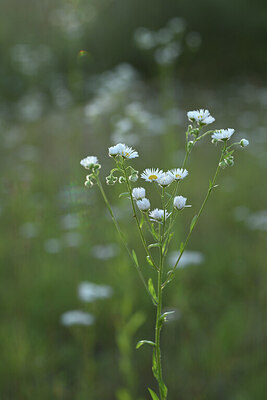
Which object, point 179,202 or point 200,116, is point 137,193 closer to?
point 179,202

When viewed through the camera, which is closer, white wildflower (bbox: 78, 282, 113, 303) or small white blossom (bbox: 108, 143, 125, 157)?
small white blossom (bbox: 108, 143, 125, 157)

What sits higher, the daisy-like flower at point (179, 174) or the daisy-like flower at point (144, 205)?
the daisy-like flower at point (179, 174)

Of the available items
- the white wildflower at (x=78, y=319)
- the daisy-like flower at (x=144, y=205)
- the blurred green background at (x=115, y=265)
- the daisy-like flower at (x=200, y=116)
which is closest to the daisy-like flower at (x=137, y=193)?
the daisy-like flower at (x=144, y=205)

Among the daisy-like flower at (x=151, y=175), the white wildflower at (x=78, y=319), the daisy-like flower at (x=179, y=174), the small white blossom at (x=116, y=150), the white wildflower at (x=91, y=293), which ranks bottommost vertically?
the daisy-like flower at (x=179, y=174)

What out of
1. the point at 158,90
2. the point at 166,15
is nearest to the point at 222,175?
the point at 158,90

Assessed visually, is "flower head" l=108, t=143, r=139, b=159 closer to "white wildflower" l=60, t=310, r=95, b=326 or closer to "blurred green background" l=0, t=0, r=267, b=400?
"blurred green background" l=0, t=0, r=267, b=400

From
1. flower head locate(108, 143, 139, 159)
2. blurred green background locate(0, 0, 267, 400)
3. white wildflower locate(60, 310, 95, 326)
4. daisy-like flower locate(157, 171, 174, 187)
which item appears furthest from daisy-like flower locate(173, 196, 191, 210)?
white wildflower locate(60, 310, 95, 326)

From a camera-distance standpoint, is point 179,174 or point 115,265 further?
point 115,265

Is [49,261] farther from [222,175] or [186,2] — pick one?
[186,2]

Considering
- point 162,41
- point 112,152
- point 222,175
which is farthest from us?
point 222,175

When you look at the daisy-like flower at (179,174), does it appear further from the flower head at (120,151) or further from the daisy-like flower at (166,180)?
the flower head at (120,151)

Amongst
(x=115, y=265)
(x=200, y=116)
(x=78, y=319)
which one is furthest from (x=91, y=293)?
(x=200, y=116)
